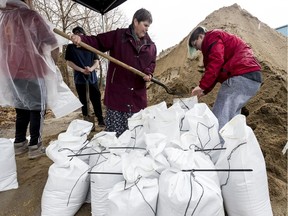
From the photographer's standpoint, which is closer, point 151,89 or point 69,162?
point 69,162

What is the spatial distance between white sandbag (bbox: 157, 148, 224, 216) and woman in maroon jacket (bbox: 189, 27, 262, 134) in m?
0.90

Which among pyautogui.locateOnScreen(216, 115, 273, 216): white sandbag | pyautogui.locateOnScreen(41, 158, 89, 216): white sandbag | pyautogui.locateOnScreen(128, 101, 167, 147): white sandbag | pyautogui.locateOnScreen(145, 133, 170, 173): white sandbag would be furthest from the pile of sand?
pyautogui.locateOnScreen(41, 158, 89, 216): white sandbag

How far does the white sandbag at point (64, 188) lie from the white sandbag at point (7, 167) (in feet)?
1.95

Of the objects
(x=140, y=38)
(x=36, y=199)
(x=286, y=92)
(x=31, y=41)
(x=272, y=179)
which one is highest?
(x=140, y=38)

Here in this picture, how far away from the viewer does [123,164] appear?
4.53 feet

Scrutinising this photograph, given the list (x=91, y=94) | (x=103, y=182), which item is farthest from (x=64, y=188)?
(x=91, y=94)

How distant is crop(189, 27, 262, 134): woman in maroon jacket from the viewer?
2.06m

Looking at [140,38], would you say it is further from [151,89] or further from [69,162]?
[151,89]

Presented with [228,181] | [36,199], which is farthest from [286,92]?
[36,199]

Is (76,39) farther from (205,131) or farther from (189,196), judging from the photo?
(189,196)

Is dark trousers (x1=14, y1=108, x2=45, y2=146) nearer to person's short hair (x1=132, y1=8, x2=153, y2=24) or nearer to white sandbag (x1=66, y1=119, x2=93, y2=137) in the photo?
white sandbag (x1=66, y1=119, x2=93, y2=137)

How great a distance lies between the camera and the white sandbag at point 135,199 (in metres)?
1.21

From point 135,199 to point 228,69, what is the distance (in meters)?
1.42

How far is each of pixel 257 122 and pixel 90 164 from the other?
2.01 metres
